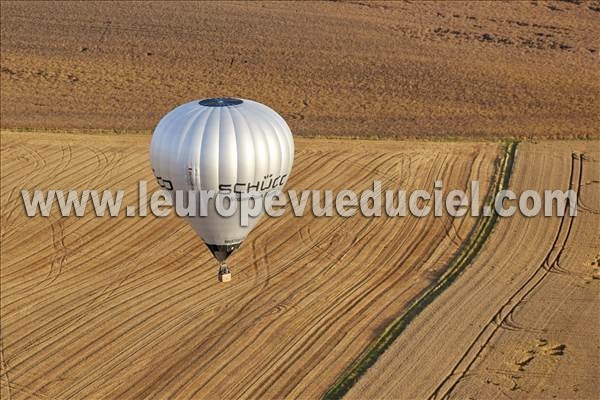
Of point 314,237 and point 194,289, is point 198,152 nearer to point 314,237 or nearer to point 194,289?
point 194,289

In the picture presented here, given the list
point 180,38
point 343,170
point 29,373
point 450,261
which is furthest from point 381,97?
point 29,373

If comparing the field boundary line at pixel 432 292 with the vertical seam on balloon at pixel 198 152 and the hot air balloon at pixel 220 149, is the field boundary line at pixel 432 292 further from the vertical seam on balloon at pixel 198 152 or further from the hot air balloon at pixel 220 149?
the vertical seam on balloon at pixel 198 152

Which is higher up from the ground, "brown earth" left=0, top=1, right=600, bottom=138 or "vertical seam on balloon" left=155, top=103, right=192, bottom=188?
"vertical seam on balloon" left=155, top=103, right=192, bottom=188

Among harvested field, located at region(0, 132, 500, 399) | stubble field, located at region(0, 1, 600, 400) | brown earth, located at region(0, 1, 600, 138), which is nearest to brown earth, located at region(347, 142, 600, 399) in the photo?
stubble field, located at region(0, 1, 600, 400)

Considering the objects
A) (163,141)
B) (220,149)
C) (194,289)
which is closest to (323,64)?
(194,289)

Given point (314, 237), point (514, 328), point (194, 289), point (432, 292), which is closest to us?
point (514, 328)

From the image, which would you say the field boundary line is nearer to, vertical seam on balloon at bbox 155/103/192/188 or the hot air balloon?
the hot air balloon
